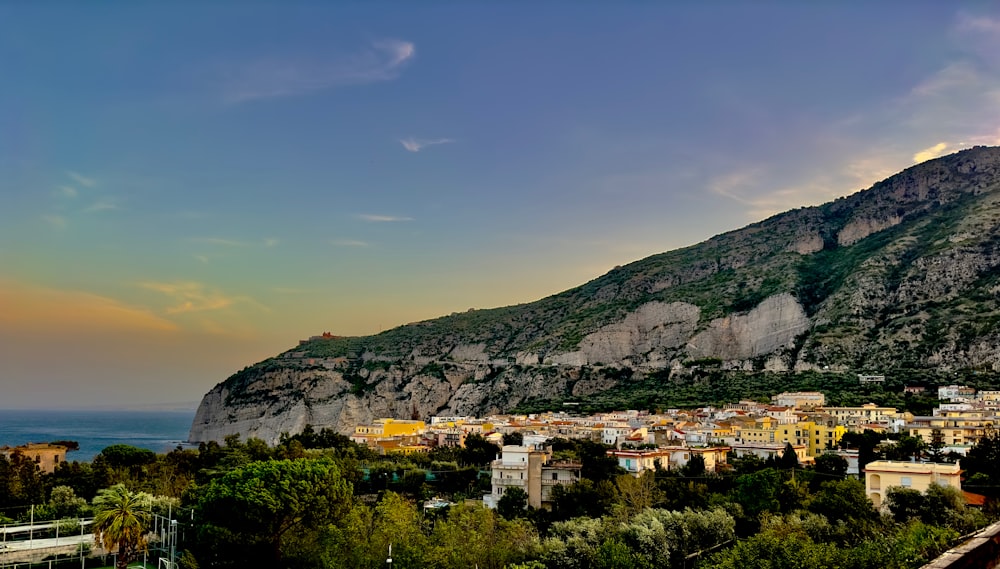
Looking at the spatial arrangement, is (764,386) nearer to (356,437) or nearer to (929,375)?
(929,375)

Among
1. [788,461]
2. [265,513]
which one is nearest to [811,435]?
[788,461]

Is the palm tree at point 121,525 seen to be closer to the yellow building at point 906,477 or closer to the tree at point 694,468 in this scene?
the tree at point 694,468

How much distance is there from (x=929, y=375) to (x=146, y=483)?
7187 centimetres

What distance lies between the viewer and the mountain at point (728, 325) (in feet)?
300

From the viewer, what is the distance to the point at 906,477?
104 ft

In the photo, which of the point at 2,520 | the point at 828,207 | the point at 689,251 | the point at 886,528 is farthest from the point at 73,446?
the point at 828,207

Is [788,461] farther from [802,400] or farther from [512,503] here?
[802,400]

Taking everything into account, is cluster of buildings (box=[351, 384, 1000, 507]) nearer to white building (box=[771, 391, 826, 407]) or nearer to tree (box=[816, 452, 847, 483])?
white building (box=[771, 391, 826, 407])

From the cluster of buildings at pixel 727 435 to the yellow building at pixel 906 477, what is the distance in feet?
0.13

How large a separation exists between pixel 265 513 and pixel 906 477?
82.5ft

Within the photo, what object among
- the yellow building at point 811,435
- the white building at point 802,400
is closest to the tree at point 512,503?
the yellow building at point 811,435

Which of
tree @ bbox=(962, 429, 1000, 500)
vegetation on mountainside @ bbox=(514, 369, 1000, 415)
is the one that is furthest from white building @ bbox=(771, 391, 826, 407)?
tree @ bbox=(962, 429, 1000, 500)

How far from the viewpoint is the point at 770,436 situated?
175ft

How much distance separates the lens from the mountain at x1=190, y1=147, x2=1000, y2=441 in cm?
9144
